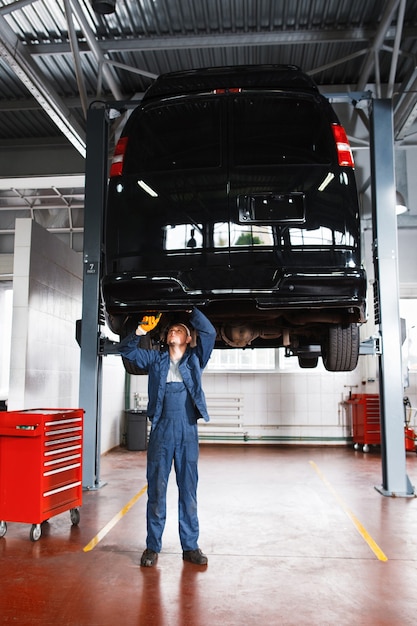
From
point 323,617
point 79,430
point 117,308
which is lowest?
point 323,617

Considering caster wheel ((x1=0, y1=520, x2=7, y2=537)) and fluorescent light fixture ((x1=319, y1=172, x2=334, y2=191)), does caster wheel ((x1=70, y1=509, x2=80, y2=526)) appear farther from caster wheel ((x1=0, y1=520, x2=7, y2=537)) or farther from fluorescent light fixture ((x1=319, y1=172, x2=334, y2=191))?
fluorescent light fixture ((x1=319, y1=172, x2=334, y2=191))

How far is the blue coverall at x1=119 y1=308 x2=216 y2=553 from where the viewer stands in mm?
3285

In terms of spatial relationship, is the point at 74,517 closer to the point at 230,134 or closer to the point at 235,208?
the point at 235,208

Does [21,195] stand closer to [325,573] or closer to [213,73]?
[213,73]

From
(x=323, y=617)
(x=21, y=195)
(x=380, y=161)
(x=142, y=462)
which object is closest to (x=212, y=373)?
(x=142, y=462)

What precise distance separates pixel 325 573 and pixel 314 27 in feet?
19.0

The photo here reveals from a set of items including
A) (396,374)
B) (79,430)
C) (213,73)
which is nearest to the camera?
(213,73)

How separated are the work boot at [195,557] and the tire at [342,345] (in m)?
1.73

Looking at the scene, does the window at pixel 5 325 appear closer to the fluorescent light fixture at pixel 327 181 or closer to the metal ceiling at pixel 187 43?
the metal ceiling at pixel 187 43

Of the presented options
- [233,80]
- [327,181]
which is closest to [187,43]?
[233,80]

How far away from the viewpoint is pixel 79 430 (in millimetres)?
4305

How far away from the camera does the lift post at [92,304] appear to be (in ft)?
16.9

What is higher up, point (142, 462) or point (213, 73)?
point (213, 73)

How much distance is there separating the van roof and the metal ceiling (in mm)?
2264
